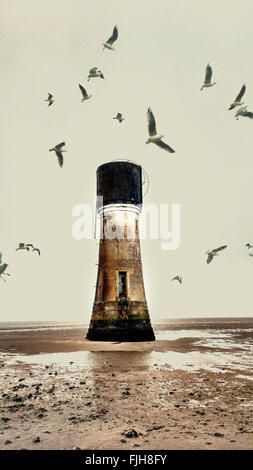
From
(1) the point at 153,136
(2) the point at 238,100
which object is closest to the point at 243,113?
(2) the point at 238,100

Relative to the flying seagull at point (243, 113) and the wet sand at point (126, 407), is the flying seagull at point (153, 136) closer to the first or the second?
the flying seagull at point (243, 113)

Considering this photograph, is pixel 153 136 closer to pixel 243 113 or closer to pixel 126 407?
pixel 243 113

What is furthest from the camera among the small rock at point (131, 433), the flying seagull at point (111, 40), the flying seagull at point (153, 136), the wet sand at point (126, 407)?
the flying seagull at point (111, 40)

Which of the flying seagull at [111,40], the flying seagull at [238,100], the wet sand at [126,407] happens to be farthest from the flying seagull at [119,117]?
the wet sand at [126,407]

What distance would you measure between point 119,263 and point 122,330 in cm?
411

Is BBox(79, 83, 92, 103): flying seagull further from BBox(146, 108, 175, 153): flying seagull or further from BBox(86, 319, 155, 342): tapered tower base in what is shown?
BBox(86, 319, 155, 342): tapered tower base

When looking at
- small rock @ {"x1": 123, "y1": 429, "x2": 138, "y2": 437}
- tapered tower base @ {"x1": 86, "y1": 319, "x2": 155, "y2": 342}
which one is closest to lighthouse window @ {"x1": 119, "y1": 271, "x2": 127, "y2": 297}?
tapered tower base @ {"x1": 86, "y1": 319, "x2": 155, "y2": 342}

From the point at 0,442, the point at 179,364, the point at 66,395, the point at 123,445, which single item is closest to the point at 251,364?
the point at 179,364

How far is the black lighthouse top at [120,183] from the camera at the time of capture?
22.0 m

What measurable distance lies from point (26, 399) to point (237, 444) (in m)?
4.48
